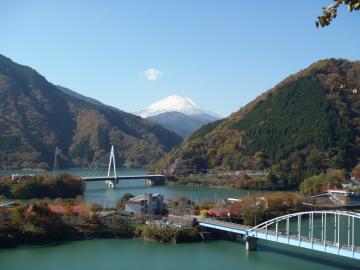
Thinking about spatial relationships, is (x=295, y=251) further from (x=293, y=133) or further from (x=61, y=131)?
(x=61, y=131)

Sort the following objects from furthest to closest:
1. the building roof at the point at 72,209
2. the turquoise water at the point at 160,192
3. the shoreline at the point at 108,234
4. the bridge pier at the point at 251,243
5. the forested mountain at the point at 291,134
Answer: the forested mountain at the point at 291,134 < the turquoise water at the point at 160,192 < the building roof at the point at 72,209 < the shoreline at the point at 108,234 < the bridge pier at the point at 251,243

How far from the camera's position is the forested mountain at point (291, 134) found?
34.3 metres

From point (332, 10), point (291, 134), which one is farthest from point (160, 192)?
point (332, 10)

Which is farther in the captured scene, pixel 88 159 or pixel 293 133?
pixel 88 159

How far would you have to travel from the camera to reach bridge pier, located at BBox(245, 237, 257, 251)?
41.3 feet

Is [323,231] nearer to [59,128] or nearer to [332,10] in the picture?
[332,10]

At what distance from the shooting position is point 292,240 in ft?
38.3

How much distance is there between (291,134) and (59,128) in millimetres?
30425

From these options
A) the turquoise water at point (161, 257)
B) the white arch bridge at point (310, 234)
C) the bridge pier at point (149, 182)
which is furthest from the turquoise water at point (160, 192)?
the turquoise water at point (161, 257)

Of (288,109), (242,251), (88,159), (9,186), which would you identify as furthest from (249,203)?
(88,159)

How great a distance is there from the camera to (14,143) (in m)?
46.8

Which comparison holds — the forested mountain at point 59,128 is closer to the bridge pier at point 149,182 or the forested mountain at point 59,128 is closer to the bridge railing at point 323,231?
the bridge pier at point 149,182

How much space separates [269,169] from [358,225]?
17.9m

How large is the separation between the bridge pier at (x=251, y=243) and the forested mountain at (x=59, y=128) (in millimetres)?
34551
